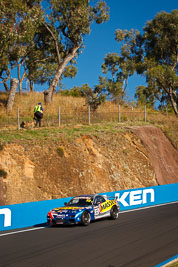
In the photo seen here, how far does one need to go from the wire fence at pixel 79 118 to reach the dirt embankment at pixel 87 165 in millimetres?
3387

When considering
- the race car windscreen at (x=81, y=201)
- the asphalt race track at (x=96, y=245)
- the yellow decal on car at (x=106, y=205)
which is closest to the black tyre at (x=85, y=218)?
the asphalt race track at (x=96, y=245)

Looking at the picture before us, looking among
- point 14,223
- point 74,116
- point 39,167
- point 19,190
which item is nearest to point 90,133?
point 74,116

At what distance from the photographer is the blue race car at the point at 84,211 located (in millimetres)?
14797

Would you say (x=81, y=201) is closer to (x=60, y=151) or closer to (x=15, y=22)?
(x=60, y=151)

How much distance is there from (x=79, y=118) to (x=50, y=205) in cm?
1775

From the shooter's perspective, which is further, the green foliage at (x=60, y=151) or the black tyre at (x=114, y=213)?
the green foliage at (x=60, y=151)

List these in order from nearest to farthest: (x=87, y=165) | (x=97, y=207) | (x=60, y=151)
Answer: (x=97, y=207), (x=60, y=151), (x=87, y=165)

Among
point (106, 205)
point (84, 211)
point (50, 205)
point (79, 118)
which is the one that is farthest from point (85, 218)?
point (79, 118)

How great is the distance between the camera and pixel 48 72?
64250 mm

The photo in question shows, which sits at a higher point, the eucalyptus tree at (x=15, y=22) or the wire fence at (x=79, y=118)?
the eucalyptus tree at (x=15, y=22)

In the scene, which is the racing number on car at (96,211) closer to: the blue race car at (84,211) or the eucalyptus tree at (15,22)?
the blue race car at (84,211)

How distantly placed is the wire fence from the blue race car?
45.8ft

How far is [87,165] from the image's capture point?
2716 cm

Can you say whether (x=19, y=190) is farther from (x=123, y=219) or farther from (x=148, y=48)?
(x=148, y=48)
